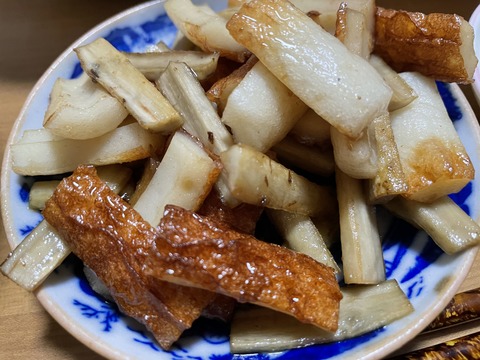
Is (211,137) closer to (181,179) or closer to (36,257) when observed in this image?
(181,179)

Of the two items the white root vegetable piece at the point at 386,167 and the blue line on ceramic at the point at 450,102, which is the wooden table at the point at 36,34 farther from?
the white root vegetable piece at the point at 386,167

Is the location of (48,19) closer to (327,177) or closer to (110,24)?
(110,24)

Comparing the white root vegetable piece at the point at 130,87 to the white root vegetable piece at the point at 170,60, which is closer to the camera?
the white root vegetable piece at the point at 130,87

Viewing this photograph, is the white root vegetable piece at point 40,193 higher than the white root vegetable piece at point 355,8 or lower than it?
lower

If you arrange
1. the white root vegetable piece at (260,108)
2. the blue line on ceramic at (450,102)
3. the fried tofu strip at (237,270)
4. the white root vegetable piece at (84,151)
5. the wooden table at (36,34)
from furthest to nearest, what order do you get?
the wooden table at (36,34), the blue line on ceramic at (450,102), the white root vegetable piece at (84,151), the white root vegetable piece at (260,108), the fried tofu strip at (237,270)

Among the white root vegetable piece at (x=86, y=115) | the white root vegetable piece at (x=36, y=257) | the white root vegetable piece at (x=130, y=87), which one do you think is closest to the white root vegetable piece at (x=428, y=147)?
the white root vegetable piece at (x=130, y=87)

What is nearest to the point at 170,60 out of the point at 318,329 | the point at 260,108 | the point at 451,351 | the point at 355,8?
the point at 260,108

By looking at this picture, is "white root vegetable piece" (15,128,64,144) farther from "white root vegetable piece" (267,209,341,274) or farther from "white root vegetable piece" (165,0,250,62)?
"white root vegetable piece" (267,209,341,274)
